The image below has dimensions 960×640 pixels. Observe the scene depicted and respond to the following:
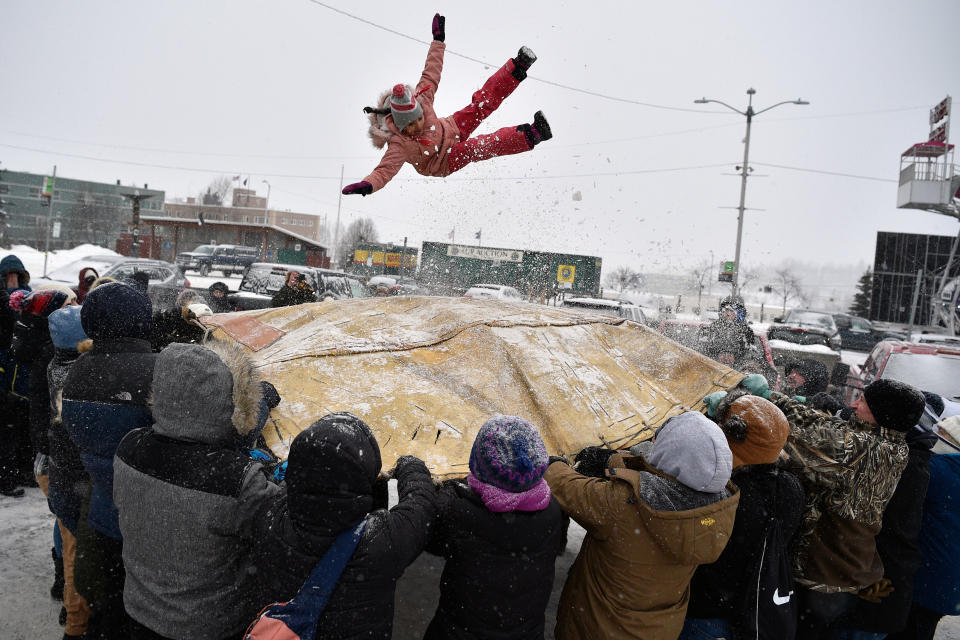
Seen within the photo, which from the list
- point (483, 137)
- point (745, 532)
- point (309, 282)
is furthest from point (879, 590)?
point (309, 282)

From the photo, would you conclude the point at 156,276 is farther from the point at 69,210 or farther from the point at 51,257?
the point at 69,210

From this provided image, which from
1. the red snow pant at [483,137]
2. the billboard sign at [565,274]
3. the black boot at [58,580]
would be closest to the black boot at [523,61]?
the red snow pant at [483,137]

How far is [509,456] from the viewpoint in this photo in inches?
71.8

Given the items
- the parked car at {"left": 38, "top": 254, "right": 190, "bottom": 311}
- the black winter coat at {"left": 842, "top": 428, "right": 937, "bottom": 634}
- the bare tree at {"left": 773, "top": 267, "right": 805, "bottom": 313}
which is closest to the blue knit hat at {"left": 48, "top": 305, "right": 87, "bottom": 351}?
the black winter coat at {"left": 842, "top": 428, "right": 937, "bottom": 634}

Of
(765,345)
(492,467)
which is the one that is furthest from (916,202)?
(492,467)

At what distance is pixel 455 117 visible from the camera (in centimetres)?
380

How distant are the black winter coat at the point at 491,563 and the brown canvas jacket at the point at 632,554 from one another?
236mm

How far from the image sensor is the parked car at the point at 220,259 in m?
27.2

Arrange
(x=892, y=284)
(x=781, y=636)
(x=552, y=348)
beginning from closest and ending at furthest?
(x=781, y=636), (x=552, y=348), (x=892, y=284)

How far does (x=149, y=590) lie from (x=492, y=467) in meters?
1.28

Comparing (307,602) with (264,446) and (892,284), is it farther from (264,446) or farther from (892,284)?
(892,284)

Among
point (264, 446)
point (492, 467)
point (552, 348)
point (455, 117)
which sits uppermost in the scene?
point (455, 117)

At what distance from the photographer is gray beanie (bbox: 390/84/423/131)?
3322 millimetres

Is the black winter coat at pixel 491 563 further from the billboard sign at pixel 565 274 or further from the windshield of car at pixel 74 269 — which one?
the billboard sign at pixel 565 274
